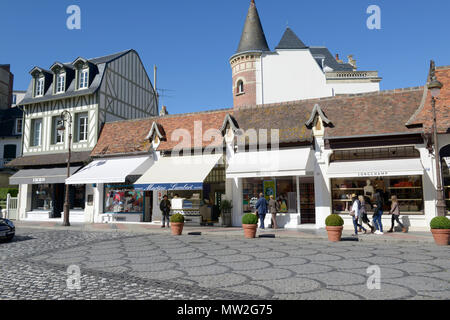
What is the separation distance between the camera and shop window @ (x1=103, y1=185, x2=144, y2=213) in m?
19.4

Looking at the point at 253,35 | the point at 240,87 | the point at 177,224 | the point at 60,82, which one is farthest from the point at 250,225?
the point at 253,35

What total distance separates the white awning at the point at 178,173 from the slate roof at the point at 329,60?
25.1 m

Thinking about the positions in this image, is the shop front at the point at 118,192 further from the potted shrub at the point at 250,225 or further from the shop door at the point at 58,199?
the potted shrub at the point at 250,225

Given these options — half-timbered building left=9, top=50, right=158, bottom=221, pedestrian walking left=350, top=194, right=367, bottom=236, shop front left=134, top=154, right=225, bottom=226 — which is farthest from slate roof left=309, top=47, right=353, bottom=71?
pedestrian walking left=350, top=194, right=367, bottom=236

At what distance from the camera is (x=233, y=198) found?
16969 mm

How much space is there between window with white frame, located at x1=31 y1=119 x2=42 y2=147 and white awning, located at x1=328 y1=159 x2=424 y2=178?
1974 cm

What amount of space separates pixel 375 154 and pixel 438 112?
3.03 meters

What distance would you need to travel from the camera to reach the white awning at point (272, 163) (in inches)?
570

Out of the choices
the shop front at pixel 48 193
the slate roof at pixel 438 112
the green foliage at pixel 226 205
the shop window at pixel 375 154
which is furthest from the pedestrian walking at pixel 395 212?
the shop front at pixel 48 193

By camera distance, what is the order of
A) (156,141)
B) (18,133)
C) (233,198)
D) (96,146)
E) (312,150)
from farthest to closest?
(18,133) < (96,146) < (156,141) < (233,198) < (312,150)
